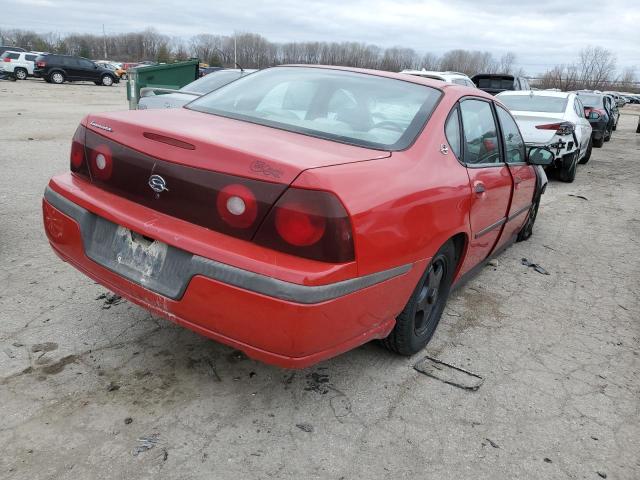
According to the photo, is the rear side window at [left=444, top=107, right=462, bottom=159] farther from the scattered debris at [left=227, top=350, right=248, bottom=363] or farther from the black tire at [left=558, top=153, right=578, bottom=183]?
the black tire at [left=558, top=153, right=578, bottom=183]

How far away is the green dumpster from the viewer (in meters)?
10.9

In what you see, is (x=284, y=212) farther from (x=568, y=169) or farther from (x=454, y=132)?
(x=568, y=169)

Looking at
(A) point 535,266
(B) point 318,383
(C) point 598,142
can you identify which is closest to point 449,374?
(B) point 318,383

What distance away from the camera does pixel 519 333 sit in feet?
11.6

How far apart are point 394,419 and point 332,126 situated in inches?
58.4

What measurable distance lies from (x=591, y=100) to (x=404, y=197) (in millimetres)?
16921

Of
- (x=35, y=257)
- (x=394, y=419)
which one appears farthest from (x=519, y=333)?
(x=35, y=257)

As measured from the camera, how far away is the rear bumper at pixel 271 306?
201 centimetres

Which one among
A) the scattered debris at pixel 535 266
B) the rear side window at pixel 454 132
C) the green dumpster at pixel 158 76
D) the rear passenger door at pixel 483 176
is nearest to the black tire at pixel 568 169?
the scattered debris at pixel 535 266

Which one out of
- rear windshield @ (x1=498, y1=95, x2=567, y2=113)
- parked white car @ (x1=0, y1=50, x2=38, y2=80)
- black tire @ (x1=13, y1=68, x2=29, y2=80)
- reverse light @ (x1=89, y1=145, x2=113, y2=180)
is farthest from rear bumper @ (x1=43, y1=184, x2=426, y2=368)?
black tire @ (x1=13, y1=68, x2=29, y2=80)

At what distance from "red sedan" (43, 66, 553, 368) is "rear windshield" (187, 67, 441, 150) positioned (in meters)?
0.01

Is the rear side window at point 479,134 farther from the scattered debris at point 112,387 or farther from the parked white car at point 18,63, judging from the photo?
the parked white car at point 18,63

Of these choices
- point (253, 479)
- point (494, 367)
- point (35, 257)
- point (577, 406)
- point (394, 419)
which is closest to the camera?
point (253, 479)

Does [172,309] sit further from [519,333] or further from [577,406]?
[519,333]
